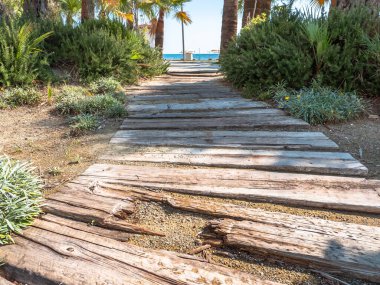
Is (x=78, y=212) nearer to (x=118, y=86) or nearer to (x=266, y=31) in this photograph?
(x=118, y=86)

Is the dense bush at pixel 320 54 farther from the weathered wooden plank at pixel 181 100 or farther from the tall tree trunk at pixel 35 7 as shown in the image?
the tall tree trunk at pixel 35 7

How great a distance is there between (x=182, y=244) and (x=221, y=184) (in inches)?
24.8

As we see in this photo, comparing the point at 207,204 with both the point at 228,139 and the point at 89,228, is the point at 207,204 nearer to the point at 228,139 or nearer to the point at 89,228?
the point at 89,228

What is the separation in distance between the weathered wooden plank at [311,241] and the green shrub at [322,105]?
2.06 metres

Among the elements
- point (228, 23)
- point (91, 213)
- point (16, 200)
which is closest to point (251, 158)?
point (91, 213)

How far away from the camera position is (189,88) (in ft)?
17.8

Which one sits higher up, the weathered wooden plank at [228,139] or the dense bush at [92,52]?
the dense bush at [92,52]

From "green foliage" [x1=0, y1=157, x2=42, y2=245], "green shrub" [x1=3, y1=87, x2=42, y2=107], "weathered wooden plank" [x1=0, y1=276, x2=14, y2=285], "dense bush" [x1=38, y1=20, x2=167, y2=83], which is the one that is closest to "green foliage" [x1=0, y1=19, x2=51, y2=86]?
"green shrub" [x1=3, y1=87, x2=42, y2=107]

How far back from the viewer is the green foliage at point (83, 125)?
3147 mm

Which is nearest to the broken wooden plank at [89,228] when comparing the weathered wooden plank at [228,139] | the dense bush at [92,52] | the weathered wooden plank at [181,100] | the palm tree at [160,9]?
the weathered wooden plank at [228,139]

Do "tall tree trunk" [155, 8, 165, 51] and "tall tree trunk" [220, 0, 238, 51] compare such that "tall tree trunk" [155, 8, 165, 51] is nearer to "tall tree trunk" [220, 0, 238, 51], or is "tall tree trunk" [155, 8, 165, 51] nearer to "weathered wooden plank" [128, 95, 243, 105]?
"tall tree trunk" [220, 0, 238, 51]

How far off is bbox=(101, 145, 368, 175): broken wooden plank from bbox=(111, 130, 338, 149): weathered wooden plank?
0.43ft

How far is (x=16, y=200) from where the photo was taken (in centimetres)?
151

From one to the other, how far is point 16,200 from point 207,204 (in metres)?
1.05
